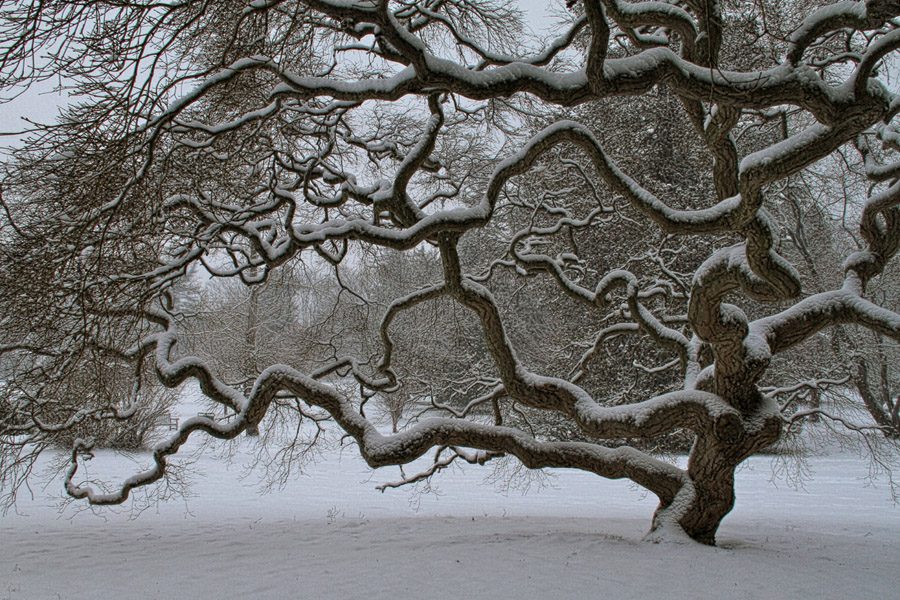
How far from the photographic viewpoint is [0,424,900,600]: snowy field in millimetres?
4711

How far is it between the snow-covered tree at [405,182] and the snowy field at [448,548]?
86cm

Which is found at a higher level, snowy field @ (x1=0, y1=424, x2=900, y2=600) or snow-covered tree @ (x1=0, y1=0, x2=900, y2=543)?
snow-covered tree @ (x1=0, y1=0, x2=900, y2=543)

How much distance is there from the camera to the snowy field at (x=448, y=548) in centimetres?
471

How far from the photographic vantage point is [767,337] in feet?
→ 18.8

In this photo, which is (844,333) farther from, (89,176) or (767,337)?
(89,176)

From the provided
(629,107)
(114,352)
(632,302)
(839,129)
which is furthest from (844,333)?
(114,352)

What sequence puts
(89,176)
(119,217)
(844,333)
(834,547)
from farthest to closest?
(844,333) < (834,547) < (119,217) < (89,176)

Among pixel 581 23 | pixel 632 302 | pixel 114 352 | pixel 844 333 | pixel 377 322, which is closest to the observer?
pixel 114 352

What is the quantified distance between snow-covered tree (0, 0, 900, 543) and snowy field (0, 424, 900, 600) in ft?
2.82

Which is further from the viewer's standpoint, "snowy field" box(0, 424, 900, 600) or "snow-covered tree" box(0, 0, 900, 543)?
"snowy field" box(0, 424, 900, 600)

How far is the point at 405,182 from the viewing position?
596 centimetres

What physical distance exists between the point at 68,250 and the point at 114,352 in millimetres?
1022

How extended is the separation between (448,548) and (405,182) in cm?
378

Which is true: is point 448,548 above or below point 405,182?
below
